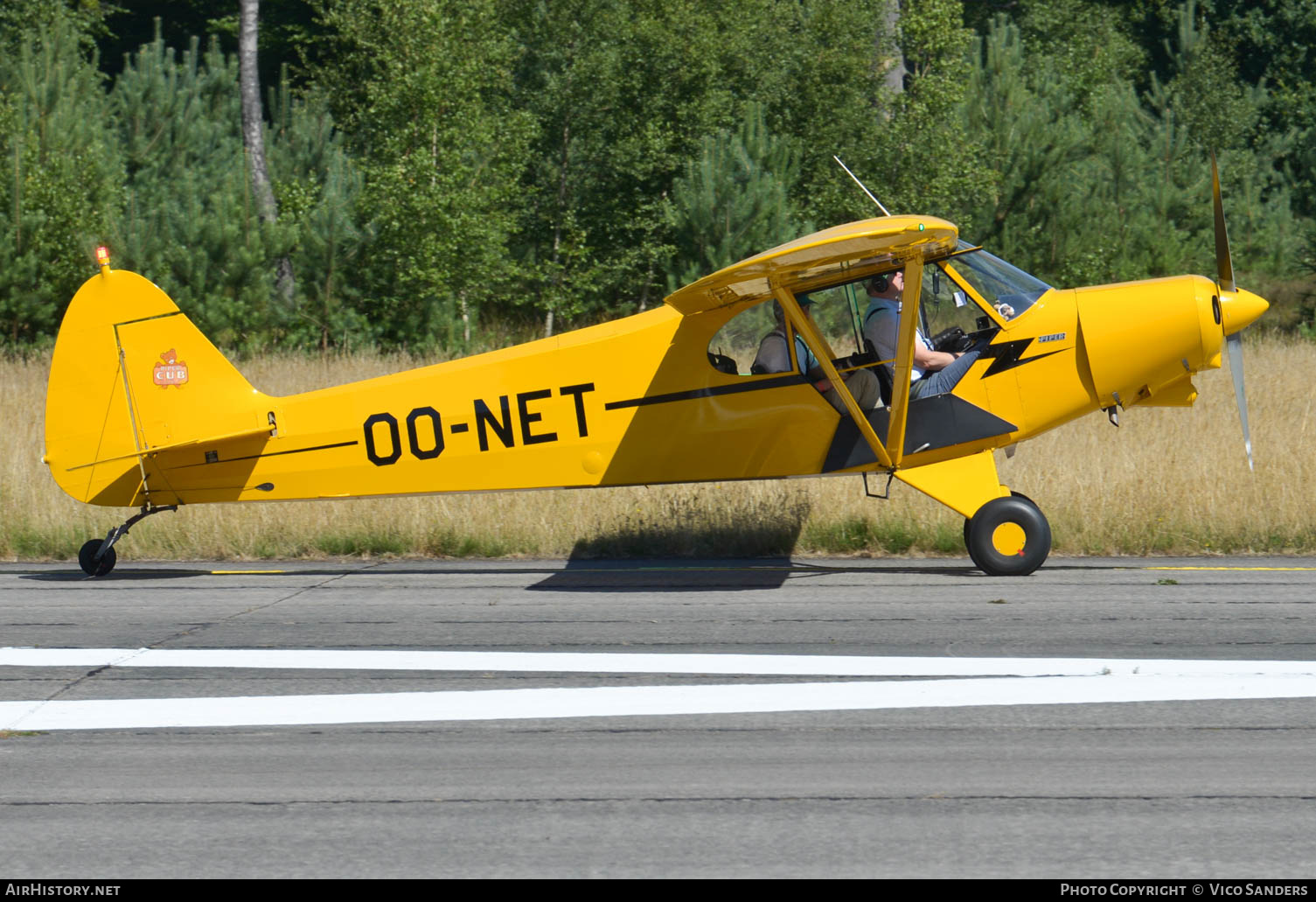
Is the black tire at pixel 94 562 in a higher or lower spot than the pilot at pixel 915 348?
lower

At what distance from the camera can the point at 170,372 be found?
8.84 meters

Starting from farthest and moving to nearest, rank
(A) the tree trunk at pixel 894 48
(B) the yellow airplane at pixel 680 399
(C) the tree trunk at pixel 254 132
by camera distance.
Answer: (A) the tree trunk at pixel 894 48
(C) the tree trunk at pixel 254 132
(B) the yellow airplane at pixel 680 399

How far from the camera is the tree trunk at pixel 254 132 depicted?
67.9ft

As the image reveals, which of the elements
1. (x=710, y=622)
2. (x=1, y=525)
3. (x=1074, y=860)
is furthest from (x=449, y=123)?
(x=1074, y=860)

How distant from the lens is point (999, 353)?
826cm

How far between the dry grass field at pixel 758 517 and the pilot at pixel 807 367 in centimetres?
179

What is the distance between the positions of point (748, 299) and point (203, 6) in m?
36.2

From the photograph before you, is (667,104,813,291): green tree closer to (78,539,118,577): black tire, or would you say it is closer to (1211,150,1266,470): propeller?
(1211,150,1266,470): propeller

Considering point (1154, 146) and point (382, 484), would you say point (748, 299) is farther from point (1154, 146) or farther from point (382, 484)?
point (1154, 146)

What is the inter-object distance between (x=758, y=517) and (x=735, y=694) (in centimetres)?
445

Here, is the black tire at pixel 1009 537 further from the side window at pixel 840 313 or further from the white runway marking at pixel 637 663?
the white runway marking at pixel 637 663

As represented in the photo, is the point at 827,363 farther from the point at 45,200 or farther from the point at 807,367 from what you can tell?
the point at 45,200

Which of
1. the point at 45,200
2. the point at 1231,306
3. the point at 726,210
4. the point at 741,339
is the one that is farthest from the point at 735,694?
the point at 45,200

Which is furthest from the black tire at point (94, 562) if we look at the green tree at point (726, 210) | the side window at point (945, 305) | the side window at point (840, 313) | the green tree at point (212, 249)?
the green tree at point (726, 210)
